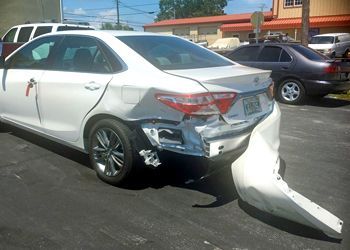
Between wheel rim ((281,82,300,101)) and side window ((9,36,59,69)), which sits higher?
side window ((9,36,59,69))

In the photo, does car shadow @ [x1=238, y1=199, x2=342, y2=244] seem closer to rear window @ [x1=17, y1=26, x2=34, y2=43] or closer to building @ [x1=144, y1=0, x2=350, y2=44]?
rear window @ [x1=17, y1=26, x2=34, y2=43]

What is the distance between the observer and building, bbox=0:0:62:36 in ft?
77.7

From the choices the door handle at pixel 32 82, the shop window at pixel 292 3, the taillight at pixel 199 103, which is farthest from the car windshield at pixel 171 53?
the shop window at pixel 292 3

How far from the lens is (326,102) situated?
10.3 metres

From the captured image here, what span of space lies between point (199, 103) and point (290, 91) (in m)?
6.86

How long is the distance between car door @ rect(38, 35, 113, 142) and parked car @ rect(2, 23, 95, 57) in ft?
29.1

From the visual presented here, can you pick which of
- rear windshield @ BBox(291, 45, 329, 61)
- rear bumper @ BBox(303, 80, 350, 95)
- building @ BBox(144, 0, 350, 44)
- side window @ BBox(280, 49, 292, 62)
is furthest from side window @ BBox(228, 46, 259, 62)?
building @ BBox(144, 0, 350, 44)

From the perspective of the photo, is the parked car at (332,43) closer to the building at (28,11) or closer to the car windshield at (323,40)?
the car windshield at (323,40)

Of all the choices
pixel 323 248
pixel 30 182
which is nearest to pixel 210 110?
pixel 323 248

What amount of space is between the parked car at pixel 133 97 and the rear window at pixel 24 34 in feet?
31.6

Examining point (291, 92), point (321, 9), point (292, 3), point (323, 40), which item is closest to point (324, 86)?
point (291, 92)

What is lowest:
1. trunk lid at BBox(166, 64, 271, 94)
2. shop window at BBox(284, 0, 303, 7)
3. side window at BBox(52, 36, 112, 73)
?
trunk lid at BBox(166, 64, 271, 94)

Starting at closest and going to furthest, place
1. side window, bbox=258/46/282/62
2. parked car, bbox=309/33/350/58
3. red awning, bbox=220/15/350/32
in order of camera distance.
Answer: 1. side window, bbox=258/46/282/62
2. parked car, bbox=309/33/350/58
3. red awning, bbox=220/15/350/32

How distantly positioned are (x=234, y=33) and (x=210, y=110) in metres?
50.8
